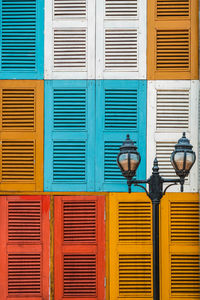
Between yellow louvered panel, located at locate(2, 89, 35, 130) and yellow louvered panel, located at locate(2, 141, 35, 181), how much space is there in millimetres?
244

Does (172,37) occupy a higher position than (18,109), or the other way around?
(172,37)

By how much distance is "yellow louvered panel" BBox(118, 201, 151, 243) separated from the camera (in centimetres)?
513

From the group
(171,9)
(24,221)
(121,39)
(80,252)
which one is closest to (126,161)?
(80,252)

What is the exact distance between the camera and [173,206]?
5.16 m

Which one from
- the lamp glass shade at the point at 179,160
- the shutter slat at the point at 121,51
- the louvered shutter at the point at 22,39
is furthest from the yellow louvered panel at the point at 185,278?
the louvered shutter at the point at 22,39

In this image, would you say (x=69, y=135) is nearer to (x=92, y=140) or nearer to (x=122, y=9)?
(x=92, y=140)

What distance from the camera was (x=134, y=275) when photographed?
510 centimetres

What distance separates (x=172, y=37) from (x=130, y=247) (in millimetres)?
3007

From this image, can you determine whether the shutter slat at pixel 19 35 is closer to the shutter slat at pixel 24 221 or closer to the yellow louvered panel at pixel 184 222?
the shutter slat at pixel 24 221

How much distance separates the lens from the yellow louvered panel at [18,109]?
5254 mm

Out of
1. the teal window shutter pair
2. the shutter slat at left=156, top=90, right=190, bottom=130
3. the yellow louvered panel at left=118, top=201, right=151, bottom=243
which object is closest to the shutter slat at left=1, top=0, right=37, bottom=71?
the teal window shutter pair

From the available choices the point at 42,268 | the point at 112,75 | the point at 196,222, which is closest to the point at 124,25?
the point at 112,75

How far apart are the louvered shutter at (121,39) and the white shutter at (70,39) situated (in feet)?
0.38

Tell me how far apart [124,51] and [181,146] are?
2.30 metres
